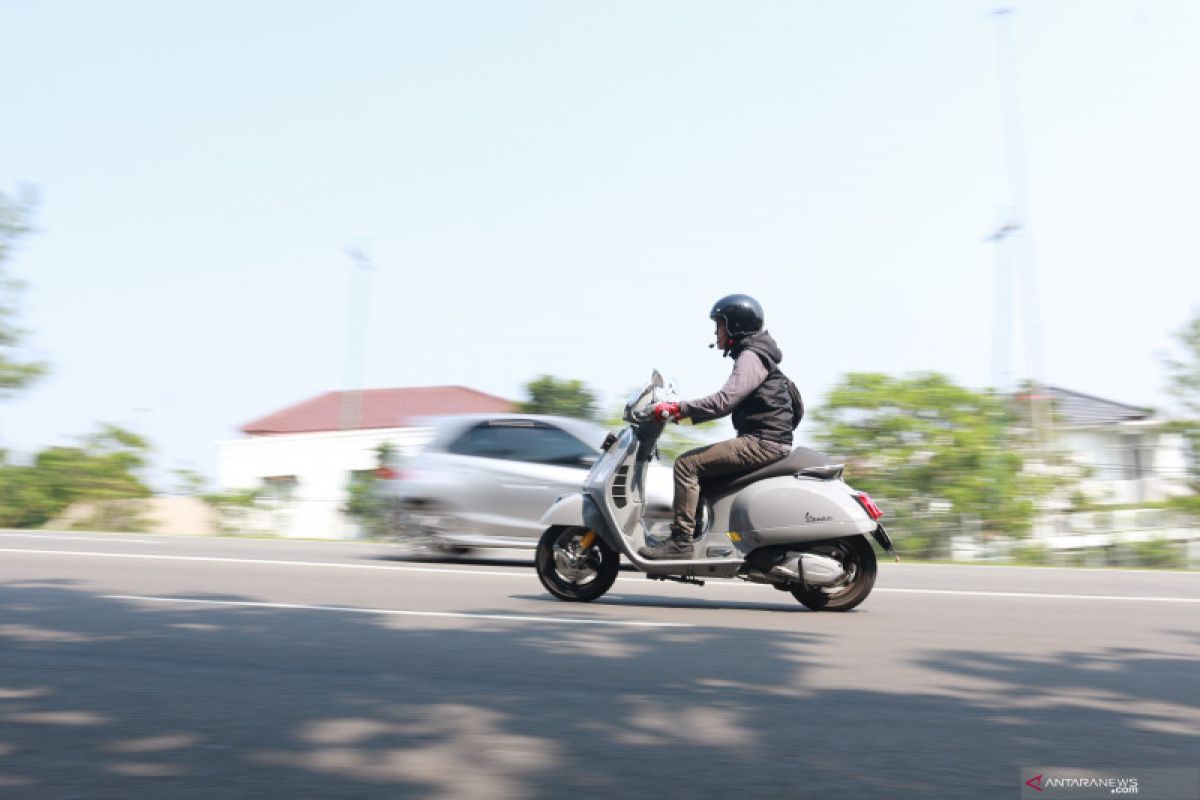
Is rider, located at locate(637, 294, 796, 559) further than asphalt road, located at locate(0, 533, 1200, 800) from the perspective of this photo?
Yes

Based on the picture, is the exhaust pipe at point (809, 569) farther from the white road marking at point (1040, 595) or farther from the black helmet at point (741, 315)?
the white road marking at point (1040, 595)

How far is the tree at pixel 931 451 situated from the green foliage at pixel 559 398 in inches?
237

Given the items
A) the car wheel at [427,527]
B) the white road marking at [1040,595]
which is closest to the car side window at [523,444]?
the car wheel at [427,527]

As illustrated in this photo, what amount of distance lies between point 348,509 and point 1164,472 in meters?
13.4

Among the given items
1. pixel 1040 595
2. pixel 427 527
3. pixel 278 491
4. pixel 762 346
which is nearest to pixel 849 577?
pixel 762 346

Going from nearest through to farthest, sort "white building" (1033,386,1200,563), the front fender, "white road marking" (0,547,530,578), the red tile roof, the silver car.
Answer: the front fender
"white road marking" (0,547,530,578)
the silver car
"white building" (1033,386,1200,563)
the red tile roof

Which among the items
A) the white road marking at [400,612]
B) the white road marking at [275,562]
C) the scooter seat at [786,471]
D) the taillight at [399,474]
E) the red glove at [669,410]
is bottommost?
the white road marking at [400,612]

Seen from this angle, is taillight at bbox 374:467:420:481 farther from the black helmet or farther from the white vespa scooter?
the black helmet

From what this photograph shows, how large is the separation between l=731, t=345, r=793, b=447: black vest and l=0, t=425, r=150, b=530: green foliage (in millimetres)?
18229

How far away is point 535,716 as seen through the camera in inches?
205

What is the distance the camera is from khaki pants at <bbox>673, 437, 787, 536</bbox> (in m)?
8.80

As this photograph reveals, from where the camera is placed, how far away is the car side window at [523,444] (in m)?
13.7

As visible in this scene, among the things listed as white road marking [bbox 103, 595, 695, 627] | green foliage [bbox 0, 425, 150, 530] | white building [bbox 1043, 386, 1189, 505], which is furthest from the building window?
white road marking [bbox 103, 595, 695, 627]

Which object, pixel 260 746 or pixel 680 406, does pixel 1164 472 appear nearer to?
pixel 680 406
